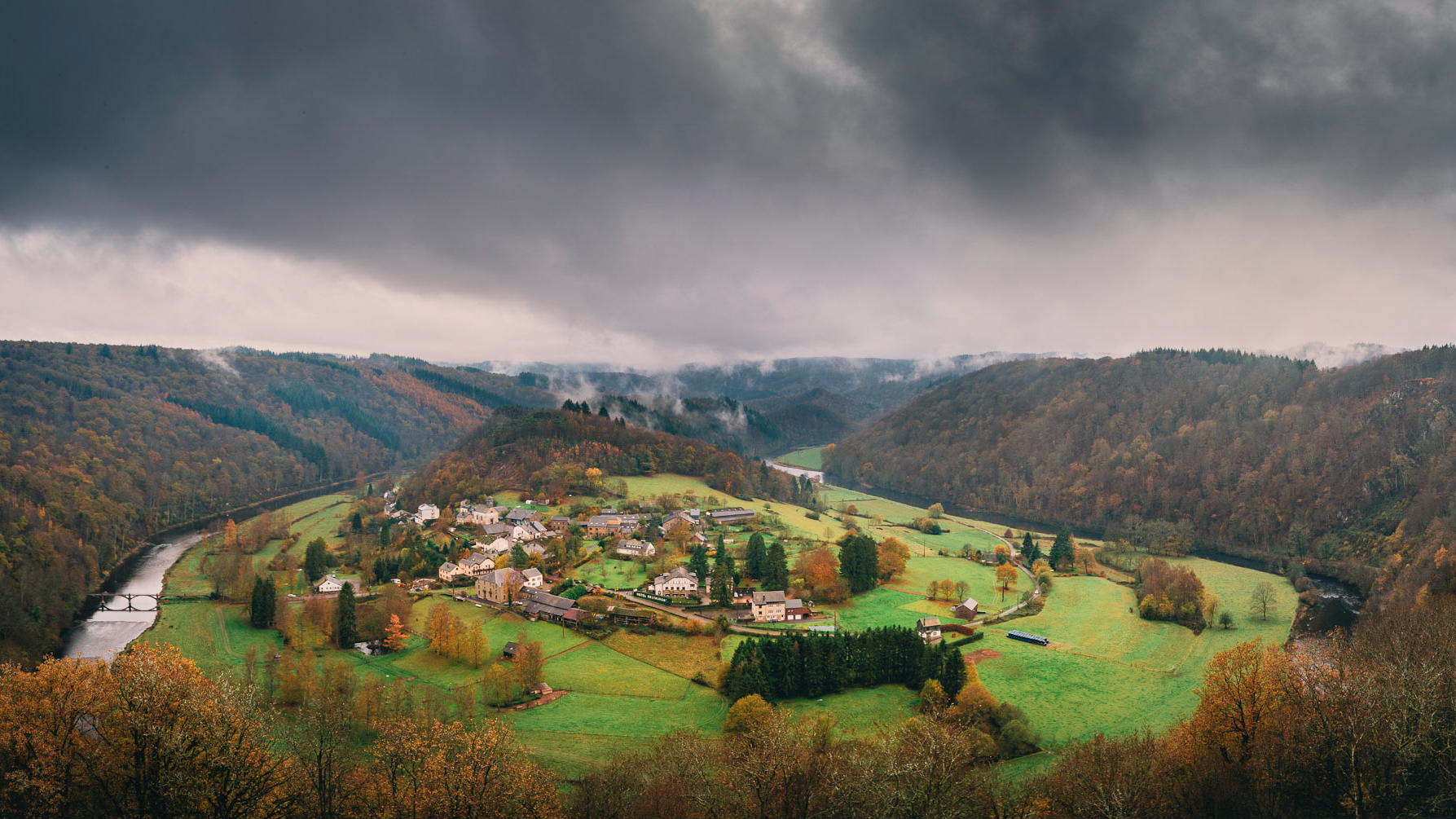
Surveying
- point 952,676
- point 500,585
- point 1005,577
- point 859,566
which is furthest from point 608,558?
point 952,676

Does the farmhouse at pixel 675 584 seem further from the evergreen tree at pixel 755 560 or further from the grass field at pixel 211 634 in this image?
the grass field at pixel 211 634

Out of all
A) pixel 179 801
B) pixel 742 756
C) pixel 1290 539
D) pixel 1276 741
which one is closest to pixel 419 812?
pixel 179 801

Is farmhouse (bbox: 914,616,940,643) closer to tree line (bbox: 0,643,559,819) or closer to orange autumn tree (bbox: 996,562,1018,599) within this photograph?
orange autumn tree (bbox: 996,562,1018,599)

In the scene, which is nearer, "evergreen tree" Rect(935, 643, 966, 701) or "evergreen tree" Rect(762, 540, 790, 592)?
"evergreen tree" Rect(935, 643, 966, 701)

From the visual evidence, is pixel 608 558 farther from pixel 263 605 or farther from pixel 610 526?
pixel 263 605

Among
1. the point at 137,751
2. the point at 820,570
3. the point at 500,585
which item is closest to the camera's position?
the point at 137,751

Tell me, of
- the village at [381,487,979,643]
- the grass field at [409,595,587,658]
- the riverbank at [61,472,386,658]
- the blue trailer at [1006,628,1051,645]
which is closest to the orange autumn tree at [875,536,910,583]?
the village at [381,487,979,643]
